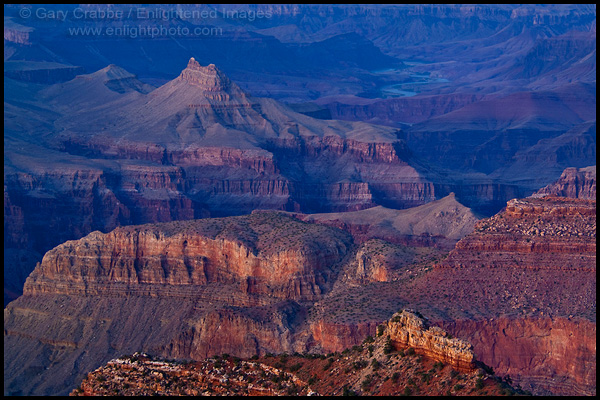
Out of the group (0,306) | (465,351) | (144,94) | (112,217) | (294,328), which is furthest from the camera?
(144,94)

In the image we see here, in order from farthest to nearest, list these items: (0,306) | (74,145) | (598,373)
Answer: (74,145)
(0,306)
(598,373)

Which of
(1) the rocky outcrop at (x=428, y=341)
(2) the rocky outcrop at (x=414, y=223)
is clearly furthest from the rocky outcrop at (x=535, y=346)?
(2) the rocky outcrop at (x=414, y=223)

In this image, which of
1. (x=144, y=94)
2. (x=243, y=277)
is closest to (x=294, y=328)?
(x=243, y=277)

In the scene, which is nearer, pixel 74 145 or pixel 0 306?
pixel 0 306

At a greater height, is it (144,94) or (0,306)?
(144,94)

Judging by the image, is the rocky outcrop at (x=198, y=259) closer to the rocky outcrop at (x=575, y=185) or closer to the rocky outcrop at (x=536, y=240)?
the rocky outcrop at (x=536, y=240)

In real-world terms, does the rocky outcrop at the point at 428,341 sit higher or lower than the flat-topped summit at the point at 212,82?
lower

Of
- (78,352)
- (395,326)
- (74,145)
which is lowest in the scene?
(78,352)

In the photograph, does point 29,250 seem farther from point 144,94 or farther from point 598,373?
point 598,373
